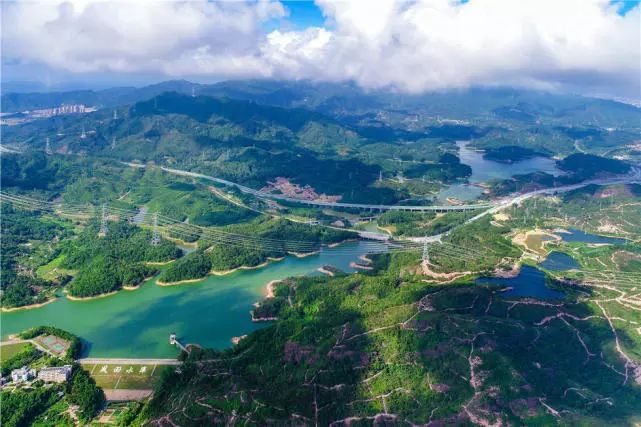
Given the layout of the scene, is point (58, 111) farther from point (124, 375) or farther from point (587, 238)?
point (587, 238)

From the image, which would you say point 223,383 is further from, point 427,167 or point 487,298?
point 427,167

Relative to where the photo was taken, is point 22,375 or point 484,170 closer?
point 22,375

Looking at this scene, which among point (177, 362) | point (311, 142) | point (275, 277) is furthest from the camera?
point (311, 142)

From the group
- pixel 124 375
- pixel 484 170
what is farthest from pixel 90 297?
pixel 484 170

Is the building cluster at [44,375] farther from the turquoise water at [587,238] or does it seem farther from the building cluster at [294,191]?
the turquoise water at [587,238]

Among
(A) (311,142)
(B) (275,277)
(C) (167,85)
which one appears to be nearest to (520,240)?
(B) (275,277)

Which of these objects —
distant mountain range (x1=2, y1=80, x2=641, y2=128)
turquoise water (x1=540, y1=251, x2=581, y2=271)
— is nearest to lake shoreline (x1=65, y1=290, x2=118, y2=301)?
turquoise water (x1=540, y1=251, x2=581, y2=271)
